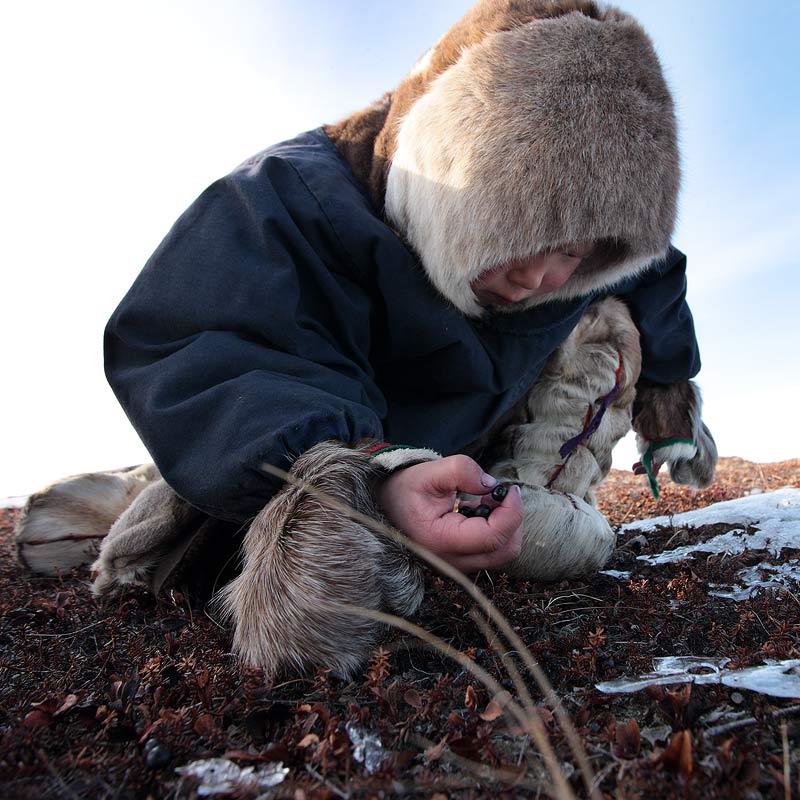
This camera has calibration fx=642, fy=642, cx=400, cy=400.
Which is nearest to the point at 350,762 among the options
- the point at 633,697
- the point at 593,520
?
the point at 633,697

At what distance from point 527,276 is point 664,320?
1949 mm

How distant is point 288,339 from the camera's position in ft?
8.02

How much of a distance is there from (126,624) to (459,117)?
238 centimetres

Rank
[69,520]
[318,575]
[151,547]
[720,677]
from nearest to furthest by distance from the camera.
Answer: [720,677]
[318,575]
[151,547]
[69,520]

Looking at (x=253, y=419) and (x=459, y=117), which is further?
(x=459, y=117)

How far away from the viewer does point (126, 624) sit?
2537 mm

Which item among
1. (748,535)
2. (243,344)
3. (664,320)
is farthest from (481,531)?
(664,320)

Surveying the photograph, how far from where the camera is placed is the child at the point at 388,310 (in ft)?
6.43

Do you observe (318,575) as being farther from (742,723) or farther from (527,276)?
(527,276)

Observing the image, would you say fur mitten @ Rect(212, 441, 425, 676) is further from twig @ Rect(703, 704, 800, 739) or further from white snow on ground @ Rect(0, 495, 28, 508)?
white snow on ground @ Rect(0, 495, 28, 508)

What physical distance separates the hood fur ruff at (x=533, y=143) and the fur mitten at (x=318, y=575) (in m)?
1.08

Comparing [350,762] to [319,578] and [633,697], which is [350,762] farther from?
[633,697]

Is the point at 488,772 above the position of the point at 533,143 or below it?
below

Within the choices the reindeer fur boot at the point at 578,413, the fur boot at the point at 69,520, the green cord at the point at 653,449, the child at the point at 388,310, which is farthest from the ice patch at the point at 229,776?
the green cord at the point at 653,449
